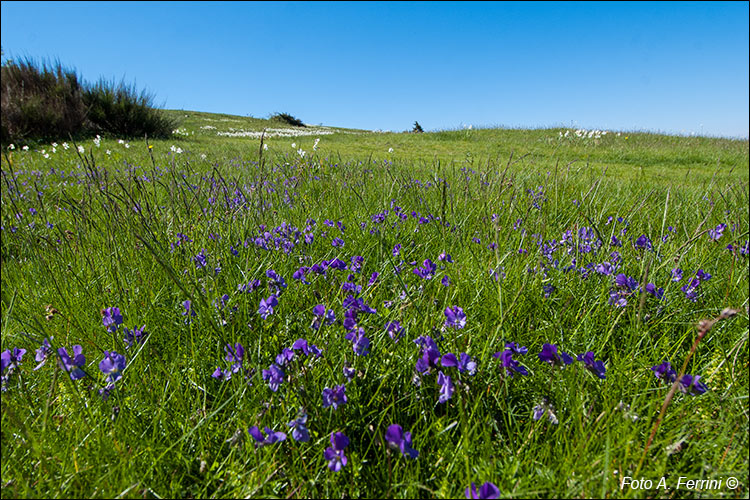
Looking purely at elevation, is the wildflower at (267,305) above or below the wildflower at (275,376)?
above

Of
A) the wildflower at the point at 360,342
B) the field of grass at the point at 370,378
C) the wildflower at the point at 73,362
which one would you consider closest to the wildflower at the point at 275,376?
the field of grass at the point at 370,378

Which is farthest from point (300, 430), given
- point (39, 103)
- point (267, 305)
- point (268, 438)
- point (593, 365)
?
point (39, 103)

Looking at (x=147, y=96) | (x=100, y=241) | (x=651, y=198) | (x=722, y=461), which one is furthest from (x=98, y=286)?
(x=147, y=96)

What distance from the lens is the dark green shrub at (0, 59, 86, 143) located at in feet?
45.7

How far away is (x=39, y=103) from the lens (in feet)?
47.0

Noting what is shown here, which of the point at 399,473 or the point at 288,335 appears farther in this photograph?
the point at 288,335

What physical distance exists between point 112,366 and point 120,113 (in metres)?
18.7

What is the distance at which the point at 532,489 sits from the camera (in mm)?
1073

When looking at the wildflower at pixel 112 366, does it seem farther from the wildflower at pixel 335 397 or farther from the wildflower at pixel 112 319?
the wildflower at pixel 335 397

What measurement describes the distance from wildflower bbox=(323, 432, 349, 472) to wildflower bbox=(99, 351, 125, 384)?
0.69m

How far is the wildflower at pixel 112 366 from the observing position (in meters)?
1.21

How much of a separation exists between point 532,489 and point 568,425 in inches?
11.4

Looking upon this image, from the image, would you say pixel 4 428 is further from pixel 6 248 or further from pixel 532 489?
pixel 6 248

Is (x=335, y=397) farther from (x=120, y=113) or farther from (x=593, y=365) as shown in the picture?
(x=120, y=113)
